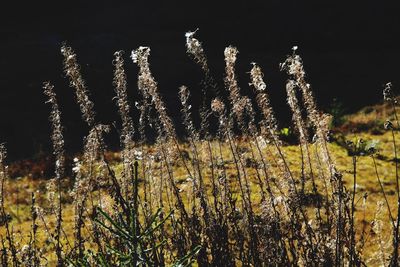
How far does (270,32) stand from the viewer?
1016 inches

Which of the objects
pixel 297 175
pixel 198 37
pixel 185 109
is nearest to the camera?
pixel 185 109

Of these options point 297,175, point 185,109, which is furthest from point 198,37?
point 185,109

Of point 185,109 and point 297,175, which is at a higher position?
point 185,109

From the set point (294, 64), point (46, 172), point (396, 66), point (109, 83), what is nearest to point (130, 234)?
point (294, 64)

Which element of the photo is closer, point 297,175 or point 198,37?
point 297,175

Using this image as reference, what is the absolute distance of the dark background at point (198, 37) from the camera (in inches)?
831

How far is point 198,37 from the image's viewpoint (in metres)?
25.4

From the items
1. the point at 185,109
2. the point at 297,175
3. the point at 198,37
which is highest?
the point at 198,37

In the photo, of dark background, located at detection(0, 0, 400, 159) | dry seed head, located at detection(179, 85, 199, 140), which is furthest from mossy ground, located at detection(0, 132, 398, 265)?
dark background, located at detection(0, 0, 400, 159)

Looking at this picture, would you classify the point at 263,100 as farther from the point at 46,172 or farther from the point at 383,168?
the point at 46,172

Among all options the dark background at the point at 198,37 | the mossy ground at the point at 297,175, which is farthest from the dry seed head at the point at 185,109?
the dark background at the point at 198,37

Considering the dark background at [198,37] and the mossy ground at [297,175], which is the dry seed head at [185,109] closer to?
the mossy ground at [297,175]

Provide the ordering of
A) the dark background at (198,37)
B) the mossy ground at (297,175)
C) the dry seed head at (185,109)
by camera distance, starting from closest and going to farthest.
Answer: the dry seed head at (185,109), the mossy ground at (297,175), the dark background at (198,37)

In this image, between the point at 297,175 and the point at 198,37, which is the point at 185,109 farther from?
the point at 198,37
